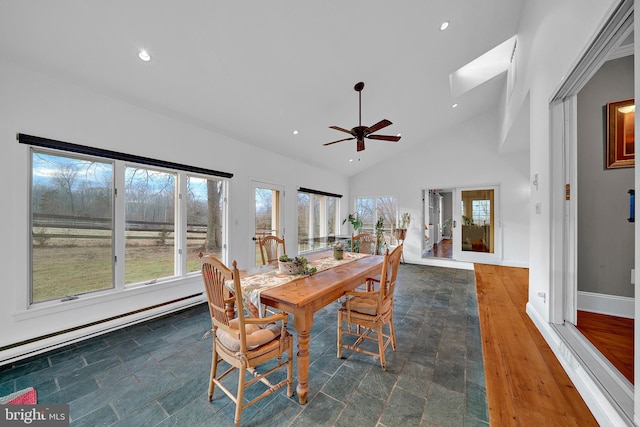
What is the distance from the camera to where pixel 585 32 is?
1.57 meters

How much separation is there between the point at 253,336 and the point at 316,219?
4928 mm

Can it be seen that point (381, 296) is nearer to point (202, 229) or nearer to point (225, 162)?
point (202, 229)

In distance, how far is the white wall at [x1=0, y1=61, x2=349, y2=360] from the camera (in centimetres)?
216

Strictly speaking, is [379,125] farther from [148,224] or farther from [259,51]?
[148,224]

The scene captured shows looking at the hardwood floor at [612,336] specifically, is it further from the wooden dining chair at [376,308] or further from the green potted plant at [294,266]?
the green potted plant at [294,266]

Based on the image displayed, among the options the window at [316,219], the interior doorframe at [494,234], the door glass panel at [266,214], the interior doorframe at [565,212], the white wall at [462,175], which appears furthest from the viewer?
the window at [316,219]

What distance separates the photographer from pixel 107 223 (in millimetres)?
2811

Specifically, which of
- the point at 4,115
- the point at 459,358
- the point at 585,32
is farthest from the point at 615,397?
the point at 4,115

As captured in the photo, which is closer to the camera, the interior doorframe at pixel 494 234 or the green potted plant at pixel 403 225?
the interior doorframe at pixel 494 234

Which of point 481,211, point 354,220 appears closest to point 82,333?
point 354,220

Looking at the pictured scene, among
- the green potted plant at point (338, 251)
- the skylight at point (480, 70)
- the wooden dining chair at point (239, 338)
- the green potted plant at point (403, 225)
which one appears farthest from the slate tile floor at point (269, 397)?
the skylight at point (480, 70)

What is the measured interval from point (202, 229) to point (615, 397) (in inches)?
171

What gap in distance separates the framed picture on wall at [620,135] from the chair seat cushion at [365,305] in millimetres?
2743

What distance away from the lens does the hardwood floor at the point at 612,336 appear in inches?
66.7
